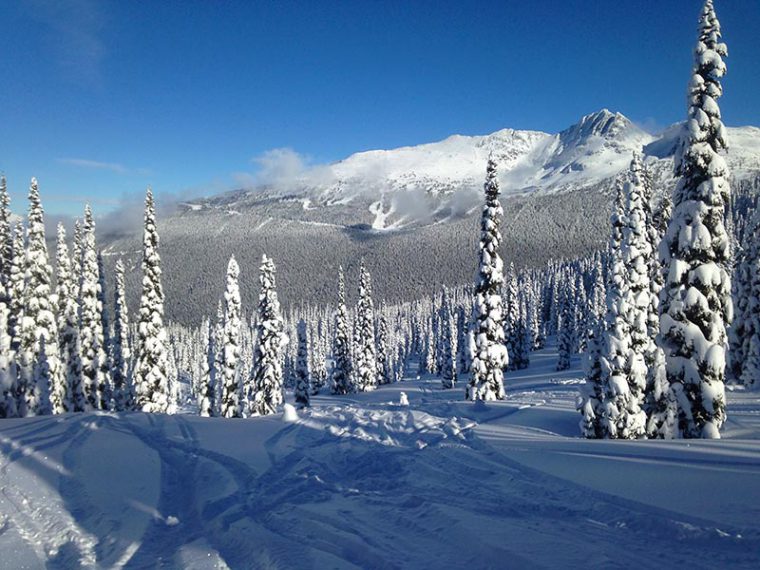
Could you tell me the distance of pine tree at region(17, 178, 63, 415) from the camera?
98.5ft

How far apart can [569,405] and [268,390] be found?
23278mm

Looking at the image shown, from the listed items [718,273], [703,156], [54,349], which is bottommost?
[54,349]

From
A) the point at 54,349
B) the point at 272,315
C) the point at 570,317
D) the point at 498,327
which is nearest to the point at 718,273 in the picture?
the point at 498,327

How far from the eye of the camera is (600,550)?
5.21 m

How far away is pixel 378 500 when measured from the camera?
25.0ft

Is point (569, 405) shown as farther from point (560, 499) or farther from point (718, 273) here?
point (560, 499)

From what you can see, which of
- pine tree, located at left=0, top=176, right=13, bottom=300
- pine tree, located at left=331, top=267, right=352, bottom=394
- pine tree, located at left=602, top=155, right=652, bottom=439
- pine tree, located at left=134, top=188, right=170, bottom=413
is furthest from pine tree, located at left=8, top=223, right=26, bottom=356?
pine tree, located at left=602, top=155, right=652, bottom=439

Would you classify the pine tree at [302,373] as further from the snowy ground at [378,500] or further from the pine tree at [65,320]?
the snowy ground at [378,500]

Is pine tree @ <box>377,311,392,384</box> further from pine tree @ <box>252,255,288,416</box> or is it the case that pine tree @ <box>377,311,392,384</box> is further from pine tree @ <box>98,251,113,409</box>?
pine tree @ <box>98,251,113,409</box>

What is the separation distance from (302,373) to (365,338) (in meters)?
18.5

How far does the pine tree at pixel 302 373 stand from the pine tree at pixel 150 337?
16.7 meters

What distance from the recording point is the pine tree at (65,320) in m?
33.2

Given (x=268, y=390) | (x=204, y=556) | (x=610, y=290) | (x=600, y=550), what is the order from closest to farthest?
(x=600, y=550) < (x=204, y=556) < (x=610, y=290) < (x=268, y=390)

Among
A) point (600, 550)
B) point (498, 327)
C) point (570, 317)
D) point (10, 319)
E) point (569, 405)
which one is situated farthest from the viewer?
point (570, 317)
